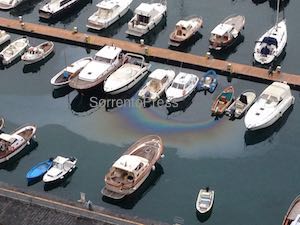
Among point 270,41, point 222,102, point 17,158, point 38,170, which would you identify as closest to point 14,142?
point 17,158

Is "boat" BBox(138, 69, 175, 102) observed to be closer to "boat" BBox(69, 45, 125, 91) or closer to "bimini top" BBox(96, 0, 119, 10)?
"boat" BBox(69, 45, 125, 91)

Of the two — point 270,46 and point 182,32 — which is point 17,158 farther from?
point 270,46

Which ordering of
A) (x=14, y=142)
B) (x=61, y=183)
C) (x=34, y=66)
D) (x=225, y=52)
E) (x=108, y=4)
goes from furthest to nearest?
(x=108, y=4), (x=225, y=52), (x=34, y=66), (x=14, y=142), (x=61, y=183)

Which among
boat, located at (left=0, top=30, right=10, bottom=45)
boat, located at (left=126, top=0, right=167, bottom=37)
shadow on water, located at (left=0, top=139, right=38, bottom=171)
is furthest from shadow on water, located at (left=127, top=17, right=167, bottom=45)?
shadow on water, located at (left=0, top=139, right=38, bottom=171)

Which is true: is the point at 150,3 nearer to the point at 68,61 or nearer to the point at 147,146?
the point at 68,61

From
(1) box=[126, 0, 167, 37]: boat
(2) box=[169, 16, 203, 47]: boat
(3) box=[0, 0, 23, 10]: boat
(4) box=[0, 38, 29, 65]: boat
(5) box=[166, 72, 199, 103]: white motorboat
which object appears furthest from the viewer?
(3) box=[0, 0, 23, 10]: boat

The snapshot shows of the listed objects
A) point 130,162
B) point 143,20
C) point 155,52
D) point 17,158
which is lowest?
point 17,158
